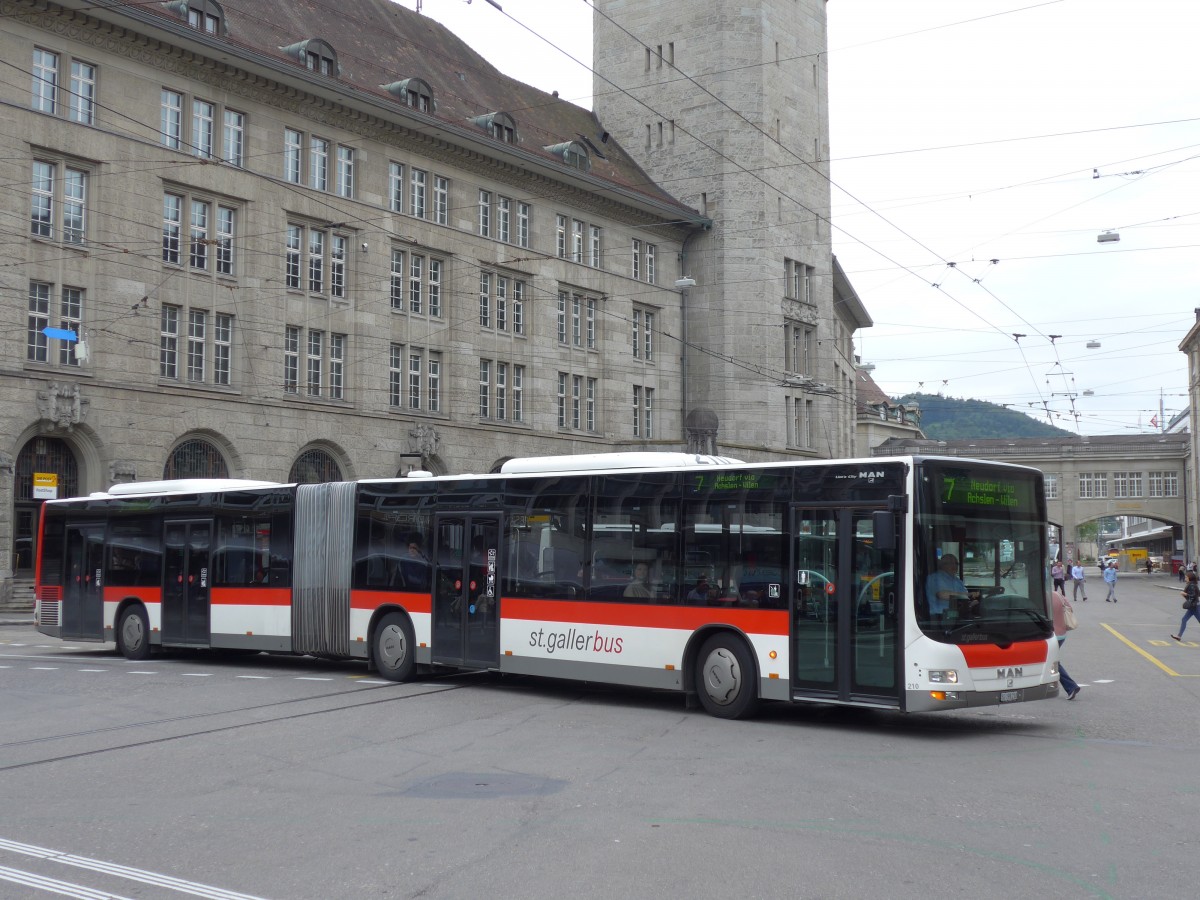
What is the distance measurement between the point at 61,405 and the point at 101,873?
1120 inches

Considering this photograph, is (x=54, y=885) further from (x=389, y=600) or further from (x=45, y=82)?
(x=45, y=82)

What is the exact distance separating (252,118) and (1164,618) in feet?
101

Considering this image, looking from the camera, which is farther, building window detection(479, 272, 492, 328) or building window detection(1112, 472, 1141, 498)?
building window detection(1112, 472, 1141, 498)

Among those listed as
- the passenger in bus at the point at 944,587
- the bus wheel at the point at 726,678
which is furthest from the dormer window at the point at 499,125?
the passenger in bus at the point at 944,587

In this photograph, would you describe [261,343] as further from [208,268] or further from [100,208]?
[100,208]

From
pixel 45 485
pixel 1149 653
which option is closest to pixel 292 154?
pixel 45 485

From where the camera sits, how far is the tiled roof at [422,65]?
135 feet

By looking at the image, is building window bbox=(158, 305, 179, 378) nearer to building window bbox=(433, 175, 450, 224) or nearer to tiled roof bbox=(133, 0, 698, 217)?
tiled roof bbox=(133, 0, 698, 217)

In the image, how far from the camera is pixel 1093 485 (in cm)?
9431

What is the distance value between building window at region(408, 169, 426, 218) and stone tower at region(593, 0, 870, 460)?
15595 mm

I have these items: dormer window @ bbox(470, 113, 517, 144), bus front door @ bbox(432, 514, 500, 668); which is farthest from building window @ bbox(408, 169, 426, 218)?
bus front door @ bbox(432, 514, 500, 668)

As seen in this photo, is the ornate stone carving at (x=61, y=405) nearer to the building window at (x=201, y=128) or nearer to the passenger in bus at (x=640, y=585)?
the building window at (x=201, y=128)

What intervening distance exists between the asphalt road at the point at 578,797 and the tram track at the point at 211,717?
58 millimetres

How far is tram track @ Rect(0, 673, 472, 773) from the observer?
37.0ft
